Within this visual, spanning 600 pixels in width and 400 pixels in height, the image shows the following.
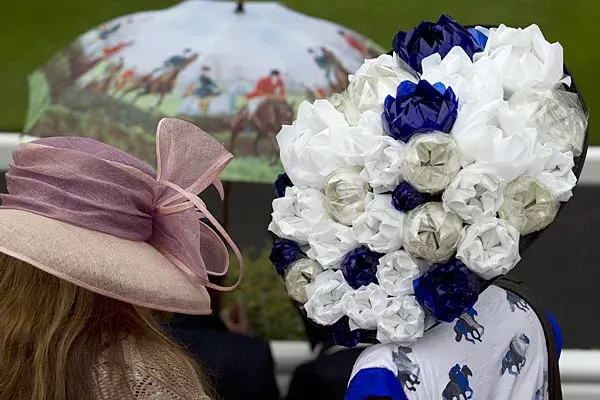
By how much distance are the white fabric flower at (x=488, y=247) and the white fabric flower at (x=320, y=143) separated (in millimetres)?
233

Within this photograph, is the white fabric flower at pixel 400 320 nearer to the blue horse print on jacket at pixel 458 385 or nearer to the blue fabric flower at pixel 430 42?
the blue horse print on jacket at pixel 458 385

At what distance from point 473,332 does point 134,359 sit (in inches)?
26.2

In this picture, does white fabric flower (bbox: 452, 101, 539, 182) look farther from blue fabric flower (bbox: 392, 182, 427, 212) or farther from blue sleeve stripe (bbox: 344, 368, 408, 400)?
blue sleeve stripe (bbox: 344, 368, 408, 400)

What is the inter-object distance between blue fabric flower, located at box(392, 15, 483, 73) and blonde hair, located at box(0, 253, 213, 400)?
75 centimetres

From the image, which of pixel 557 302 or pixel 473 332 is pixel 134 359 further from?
pixel 557 302

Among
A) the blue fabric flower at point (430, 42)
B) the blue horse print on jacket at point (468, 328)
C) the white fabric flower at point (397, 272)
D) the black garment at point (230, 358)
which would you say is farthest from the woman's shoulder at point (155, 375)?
the black garment at point (230, 358)

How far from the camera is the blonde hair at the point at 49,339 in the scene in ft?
5.37

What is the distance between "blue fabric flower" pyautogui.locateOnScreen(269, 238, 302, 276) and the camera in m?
1.95

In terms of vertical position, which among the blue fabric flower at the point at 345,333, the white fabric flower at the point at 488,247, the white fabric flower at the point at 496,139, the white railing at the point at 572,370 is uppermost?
the white fabric flower at the point at 496,139

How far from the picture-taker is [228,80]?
3.22m

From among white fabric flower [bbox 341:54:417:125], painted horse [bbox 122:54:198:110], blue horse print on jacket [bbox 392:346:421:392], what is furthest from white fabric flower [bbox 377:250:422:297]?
painted horse [bbox 122:54:198:110]

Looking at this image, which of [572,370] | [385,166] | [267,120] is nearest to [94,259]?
[385,166]

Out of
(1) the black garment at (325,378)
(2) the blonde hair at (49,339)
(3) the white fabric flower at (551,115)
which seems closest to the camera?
(2) the blonde hair at (49,339)

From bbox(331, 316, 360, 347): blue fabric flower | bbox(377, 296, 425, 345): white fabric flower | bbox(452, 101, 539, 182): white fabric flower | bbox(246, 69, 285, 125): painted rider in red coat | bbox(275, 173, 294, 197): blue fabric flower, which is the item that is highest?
bbox(452, 101, 539, 182): white fabric flower
